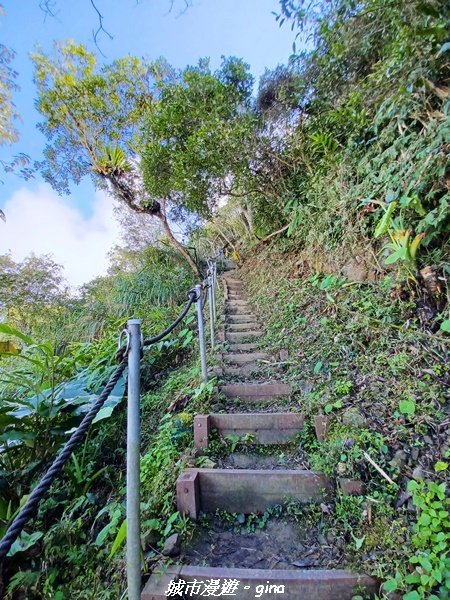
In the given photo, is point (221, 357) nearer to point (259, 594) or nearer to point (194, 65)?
point (259, 594)

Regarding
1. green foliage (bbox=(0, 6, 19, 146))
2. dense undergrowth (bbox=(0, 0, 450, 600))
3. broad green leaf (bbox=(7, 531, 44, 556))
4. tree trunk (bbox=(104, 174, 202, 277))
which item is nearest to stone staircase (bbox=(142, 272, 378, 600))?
dense undergrowth (bbox=(0, 0, 450, 600))

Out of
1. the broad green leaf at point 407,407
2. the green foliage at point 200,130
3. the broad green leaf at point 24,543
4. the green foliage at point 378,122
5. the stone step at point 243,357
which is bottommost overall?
the broad green leaf at point 24,543

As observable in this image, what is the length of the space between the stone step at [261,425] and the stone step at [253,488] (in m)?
0.44

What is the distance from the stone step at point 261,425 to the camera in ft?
6.97

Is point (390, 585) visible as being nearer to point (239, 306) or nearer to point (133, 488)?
point (133, 488)

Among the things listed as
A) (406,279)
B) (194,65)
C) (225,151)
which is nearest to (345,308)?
(406,279)

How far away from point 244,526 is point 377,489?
0.76 meters

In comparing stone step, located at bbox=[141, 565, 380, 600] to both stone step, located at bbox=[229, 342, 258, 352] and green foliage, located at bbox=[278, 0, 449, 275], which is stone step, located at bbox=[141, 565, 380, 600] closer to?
green foliage, located at bbox=[278, 0, 449, 275]

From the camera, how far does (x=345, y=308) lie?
9.29 ft

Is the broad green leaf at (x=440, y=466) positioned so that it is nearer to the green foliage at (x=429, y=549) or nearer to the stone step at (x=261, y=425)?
the green foliage at (x=429, y=549)

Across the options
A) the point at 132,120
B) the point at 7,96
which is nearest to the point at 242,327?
the point at 7,96

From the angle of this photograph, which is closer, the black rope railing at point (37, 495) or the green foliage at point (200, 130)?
the black rope railing at point (37, 495)

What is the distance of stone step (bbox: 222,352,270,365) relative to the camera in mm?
3324

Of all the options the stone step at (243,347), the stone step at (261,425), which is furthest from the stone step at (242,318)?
the stone step at (261,425)
